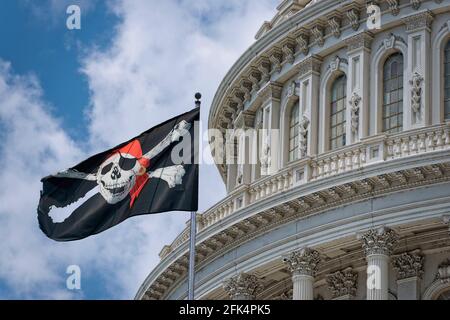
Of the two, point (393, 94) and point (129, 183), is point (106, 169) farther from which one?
point (393, 94)

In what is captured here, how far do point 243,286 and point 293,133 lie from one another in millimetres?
6985

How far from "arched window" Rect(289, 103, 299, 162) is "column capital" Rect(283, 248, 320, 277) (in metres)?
6.36

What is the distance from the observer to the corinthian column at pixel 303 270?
49.1 m

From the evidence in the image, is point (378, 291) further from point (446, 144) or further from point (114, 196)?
point (114, 196)

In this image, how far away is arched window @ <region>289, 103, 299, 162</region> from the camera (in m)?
55.8

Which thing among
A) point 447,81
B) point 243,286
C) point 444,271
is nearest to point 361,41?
point 447,81

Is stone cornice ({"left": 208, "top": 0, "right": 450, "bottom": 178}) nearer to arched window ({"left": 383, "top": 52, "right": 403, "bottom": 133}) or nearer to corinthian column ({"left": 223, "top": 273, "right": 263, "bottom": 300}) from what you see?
arched window ({"left": 383, "top": 52, "right": 403, "bottom": 133})

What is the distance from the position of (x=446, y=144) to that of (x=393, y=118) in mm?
5720

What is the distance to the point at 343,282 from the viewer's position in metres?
50.8

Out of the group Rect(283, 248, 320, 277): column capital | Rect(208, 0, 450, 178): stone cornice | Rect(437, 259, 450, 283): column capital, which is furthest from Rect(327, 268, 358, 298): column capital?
Rect(208, 0, 450, 178): stone cornice

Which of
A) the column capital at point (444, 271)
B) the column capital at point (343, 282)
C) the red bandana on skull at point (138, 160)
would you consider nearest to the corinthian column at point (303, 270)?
the column capital at point (343, 282)
